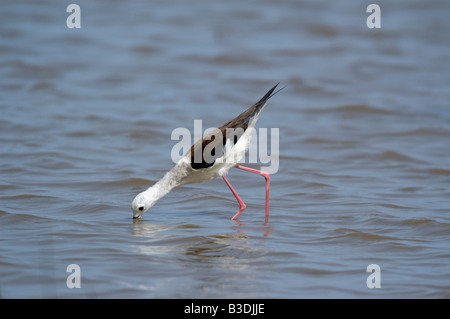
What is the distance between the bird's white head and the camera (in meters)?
8.16

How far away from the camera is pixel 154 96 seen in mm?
15516

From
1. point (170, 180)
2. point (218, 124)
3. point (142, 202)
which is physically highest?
point (218, 124)

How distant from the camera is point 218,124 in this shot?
13.4 metres

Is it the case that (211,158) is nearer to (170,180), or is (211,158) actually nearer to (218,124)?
(170,180)

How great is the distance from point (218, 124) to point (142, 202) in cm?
544

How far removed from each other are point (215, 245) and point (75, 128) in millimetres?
6438

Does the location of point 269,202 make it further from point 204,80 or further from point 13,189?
point 204,80

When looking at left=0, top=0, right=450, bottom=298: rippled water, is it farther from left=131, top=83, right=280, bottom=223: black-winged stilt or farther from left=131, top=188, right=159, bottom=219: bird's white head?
left=131, top=83, right=280, bottom=223: black-winged stilt

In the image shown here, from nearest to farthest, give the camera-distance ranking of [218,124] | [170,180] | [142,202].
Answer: [142,202]
[170,180]
[218,124]

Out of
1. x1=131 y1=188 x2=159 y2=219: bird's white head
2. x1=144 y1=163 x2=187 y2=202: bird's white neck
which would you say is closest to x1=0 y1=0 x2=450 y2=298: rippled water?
x1=131 y1=188 x2=159 y2=219: bird's white head

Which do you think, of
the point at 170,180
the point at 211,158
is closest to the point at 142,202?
the point at 170,180

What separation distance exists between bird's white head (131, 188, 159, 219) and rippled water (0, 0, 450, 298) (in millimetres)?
188

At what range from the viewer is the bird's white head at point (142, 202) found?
26.8 feet

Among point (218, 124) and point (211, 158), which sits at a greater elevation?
point (218, 124)
